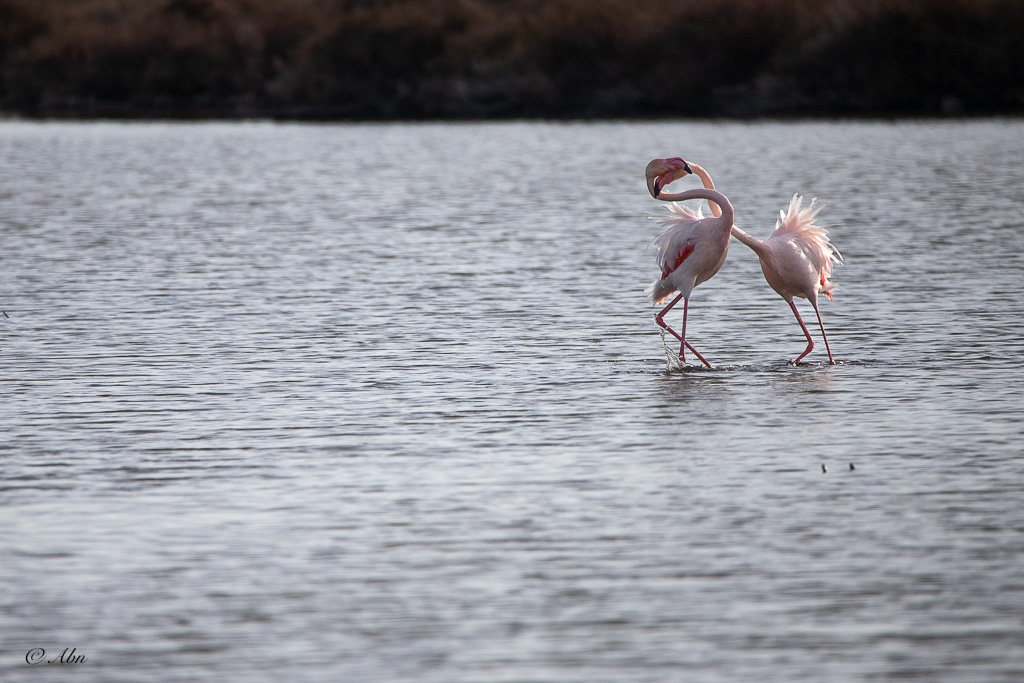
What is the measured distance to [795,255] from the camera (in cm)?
1030

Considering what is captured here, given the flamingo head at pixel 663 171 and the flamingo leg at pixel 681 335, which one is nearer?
the flamingo leg at pixel 681 335

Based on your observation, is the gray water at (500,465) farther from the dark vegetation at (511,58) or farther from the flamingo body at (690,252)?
the dark vegetation at (511,58)

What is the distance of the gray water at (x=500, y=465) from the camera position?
5.25 metres

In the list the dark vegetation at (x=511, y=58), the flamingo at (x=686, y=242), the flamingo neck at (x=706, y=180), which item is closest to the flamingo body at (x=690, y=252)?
the flamingo at (x=686, y=242)

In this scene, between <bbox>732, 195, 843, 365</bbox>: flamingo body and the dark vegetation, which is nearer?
<bbox>732, 195, 843, 365</bbox>: flamingo body

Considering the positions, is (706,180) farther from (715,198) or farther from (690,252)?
(690,252)

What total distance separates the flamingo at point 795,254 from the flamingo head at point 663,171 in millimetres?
14

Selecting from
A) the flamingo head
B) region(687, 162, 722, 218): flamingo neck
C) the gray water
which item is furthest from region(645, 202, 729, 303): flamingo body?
the gray water

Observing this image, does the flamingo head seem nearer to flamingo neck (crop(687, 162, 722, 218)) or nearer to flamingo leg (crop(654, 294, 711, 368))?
flamingo neck (crop(687, 162, 722, 218))

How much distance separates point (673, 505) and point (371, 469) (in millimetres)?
1483

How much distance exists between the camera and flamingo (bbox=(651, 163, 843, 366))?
1029cm

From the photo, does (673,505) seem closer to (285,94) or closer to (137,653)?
(137,653)

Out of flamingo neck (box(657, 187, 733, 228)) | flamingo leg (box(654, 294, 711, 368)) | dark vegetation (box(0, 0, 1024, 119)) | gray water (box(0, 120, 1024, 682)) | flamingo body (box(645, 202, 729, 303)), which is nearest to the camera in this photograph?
gray water (box(0, 120, 1024, 682))

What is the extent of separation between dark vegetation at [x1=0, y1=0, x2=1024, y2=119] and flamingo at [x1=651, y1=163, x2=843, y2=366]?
2862cm
